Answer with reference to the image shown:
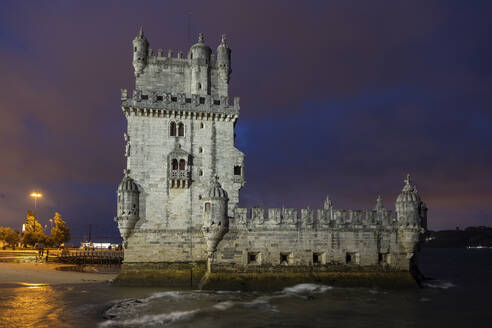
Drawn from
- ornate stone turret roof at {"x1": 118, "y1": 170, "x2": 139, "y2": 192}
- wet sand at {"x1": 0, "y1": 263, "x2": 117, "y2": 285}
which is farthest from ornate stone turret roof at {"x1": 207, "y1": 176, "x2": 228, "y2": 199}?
wet sand at {"x1": 0, "y1": 263, "x2": 117, "y2": 285}

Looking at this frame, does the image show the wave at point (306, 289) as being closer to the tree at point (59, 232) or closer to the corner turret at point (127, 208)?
the corner turret at point (127, 208)

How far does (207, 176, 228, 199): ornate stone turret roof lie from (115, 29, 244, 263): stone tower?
0.71 ft

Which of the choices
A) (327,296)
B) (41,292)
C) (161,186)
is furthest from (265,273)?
(41,292)

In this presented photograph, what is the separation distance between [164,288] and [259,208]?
950 cm

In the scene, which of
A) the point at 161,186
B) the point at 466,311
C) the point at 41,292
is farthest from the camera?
the point at 161,186

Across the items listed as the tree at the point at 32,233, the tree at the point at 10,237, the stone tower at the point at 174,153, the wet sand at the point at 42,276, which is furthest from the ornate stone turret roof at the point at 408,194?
the tree at the point at 10,237

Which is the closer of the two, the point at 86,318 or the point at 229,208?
the point at 86,318

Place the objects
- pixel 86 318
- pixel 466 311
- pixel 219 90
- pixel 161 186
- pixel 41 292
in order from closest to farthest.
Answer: pixel 86 318, pixel 466 311, pixel 41 292, pixel 161 186, pixel 219 90

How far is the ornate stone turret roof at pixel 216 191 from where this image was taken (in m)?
32.4

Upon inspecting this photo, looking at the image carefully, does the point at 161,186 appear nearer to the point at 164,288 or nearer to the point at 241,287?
the point at 164,288

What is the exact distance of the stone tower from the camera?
33469 millimetres

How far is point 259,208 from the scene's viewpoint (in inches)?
1315

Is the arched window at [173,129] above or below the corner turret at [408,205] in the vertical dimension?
above

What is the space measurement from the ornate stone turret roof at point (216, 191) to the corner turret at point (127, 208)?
588 cm
